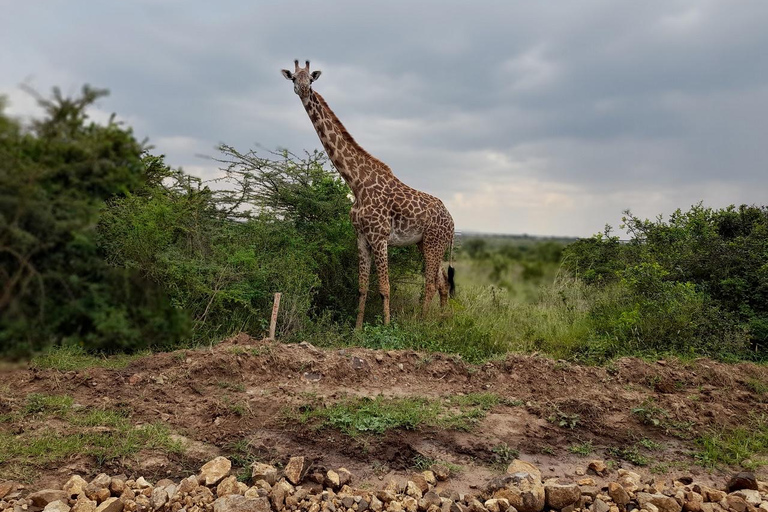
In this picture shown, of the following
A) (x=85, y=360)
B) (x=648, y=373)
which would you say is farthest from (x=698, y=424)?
(x=85, y=360)

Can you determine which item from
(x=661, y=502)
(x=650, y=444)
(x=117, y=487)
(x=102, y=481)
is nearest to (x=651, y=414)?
(x=650, y=444)

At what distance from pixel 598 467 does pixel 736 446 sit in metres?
1.47

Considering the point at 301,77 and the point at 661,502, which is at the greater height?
the point at 301,77

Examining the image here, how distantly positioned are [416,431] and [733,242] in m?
6.46

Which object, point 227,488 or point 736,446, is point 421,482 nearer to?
point 227,488

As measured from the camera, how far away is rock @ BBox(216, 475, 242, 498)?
439 centimetres

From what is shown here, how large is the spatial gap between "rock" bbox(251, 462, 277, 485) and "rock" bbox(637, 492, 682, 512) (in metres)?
2.73

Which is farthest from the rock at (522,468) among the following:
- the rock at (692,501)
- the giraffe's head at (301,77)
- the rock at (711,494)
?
the giraffe's head at (301,77)

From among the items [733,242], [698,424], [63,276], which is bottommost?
[698,424]

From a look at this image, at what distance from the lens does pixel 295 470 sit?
4.61 meters

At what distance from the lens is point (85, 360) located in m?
7.06

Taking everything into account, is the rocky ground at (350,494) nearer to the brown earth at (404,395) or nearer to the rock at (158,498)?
the rock at (158,498)

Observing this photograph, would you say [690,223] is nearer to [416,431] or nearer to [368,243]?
[368,243]

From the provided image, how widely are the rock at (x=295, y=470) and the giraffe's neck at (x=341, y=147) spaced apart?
15.6 ft
